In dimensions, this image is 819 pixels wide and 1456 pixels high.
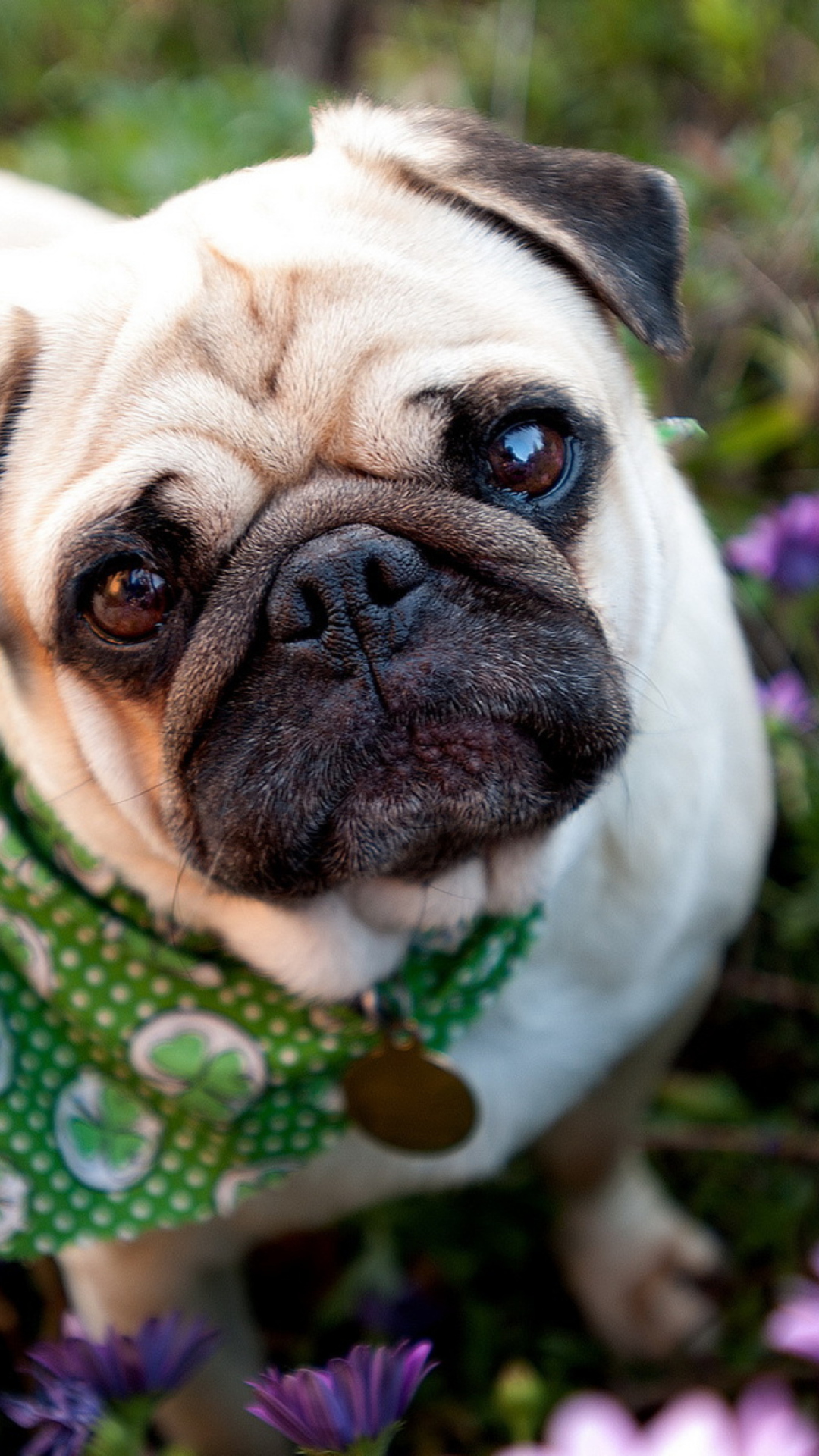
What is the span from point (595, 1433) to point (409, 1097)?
1103 millimetres

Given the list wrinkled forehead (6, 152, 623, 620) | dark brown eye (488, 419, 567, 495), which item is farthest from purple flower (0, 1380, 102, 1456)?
dark brown eye (488, 419, 567, 495)

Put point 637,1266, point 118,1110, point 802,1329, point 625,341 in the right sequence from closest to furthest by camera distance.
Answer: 1. point 802,1329
2. point 118,1110
3. point 637,1266
4. point 625,341

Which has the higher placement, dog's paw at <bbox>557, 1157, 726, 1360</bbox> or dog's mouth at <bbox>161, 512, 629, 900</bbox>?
dog's mouth at <bbox>161, 512, 629, 900</bbox>

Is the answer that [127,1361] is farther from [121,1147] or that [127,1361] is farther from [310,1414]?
[121,1147]

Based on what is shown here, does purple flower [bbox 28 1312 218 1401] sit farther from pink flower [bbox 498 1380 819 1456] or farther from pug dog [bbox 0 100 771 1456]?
pink flower [bbox 498 1380 819 1456]

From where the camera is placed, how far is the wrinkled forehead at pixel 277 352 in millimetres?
1508

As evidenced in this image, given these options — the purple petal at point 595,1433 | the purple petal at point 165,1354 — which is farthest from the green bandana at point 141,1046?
the purple petal at point 595,1433

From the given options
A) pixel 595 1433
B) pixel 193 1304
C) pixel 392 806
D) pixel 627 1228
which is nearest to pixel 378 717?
pixel 392 806

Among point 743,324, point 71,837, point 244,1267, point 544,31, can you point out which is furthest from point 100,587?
point 544,31

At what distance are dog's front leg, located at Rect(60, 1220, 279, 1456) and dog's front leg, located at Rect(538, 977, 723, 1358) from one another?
0.60 metres

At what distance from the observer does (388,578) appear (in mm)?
1430

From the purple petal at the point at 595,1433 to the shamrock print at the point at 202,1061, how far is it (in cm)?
105

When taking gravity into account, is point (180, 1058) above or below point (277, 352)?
below

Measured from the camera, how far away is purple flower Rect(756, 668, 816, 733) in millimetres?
2350
